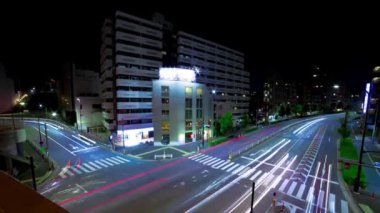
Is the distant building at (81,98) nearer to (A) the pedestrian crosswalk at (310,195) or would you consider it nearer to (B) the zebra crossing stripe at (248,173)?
(B) the zebra crossing stripe at (248,173)

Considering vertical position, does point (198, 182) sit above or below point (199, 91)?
below

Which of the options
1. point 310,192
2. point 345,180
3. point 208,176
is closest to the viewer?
point 310,192

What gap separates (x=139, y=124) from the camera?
49.3 m

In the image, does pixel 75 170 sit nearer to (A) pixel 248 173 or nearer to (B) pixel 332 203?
(A) pixel 248 173

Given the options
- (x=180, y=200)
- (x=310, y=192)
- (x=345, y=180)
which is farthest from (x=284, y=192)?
(x=180, y=200)

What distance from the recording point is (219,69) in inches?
2913

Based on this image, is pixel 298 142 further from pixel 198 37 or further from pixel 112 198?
pixel 198 37

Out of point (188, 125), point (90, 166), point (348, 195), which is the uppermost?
point (188, 125)

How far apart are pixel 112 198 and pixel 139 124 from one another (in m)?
32.6

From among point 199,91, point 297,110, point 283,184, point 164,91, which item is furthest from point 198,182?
point 297,110

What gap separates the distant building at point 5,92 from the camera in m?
52.8

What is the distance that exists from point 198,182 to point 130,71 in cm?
3615

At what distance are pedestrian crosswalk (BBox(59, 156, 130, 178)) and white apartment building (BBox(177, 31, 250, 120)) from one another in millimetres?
38754

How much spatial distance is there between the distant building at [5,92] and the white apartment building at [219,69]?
5025 centimetres
